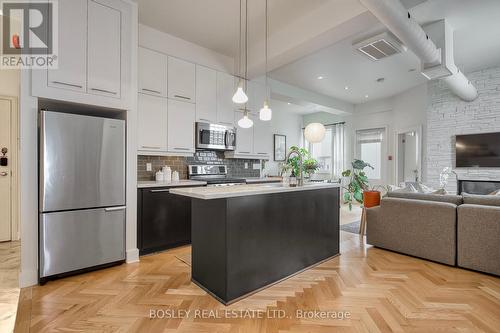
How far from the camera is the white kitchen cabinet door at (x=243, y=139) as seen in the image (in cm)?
459

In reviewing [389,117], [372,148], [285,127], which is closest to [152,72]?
[285,127]

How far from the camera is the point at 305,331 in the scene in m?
1.70

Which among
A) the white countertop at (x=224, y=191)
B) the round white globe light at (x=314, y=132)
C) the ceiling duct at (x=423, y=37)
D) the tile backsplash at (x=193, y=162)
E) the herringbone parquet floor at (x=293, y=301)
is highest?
the ceiling duct at (x=423, y=37)

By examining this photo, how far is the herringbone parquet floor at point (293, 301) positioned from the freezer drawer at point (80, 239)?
0.49ft

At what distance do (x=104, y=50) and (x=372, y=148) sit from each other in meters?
Answer: 7.05

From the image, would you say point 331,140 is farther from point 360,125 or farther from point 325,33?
point 325,33

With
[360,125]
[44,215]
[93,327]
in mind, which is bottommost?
[93,327]

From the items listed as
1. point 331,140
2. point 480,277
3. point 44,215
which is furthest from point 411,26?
point 331,140

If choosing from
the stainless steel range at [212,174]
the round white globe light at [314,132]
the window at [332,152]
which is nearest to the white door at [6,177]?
the stainless steel range at [212,174]

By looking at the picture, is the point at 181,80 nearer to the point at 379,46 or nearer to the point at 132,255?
the point at 132,255

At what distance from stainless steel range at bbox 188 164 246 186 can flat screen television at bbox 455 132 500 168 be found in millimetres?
4962

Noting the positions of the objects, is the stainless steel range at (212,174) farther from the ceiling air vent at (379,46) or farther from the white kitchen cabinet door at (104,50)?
the ceiling air vent at (379,46)

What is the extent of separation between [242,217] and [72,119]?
1942 millimetres

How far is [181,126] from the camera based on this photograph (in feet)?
12.5
